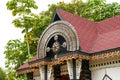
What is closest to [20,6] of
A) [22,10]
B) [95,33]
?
Answer: [22,10]

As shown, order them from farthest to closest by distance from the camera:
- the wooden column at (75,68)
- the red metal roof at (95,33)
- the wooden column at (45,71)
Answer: the wooden column at (45,71) < the red metal roof at (95,33) < the wooden column at (75,68)

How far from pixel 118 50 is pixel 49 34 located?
3.84 m

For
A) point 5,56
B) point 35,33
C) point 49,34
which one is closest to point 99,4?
point 35,33

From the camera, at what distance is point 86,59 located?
1248 cm

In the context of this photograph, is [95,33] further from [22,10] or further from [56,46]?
[22,10]

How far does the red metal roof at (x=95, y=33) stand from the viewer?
12883mm

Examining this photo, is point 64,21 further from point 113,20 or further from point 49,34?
point 113,20

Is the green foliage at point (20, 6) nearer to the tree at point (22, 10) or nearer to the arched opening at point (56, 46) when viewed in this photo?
the tree at point (22, 10)

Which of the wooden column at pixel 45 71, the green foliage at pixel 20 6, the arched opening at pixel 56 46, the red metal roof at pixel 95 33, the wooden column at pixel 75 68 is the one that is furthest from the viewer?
the green foliage at pixel 20 6

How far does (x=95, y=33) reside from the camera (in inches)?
591

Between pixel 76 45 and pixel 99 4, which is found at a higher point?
pixel 99 4

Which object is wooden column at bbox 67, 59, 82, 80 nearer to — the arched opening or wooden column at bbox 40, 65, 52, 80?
the arched opening

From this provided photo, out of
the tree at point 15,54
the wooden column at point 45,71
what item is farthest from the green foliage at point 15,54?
the wooden column at point 45,71

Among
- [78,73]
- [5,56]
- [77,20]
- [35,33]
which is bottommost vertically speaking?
[78,73]
